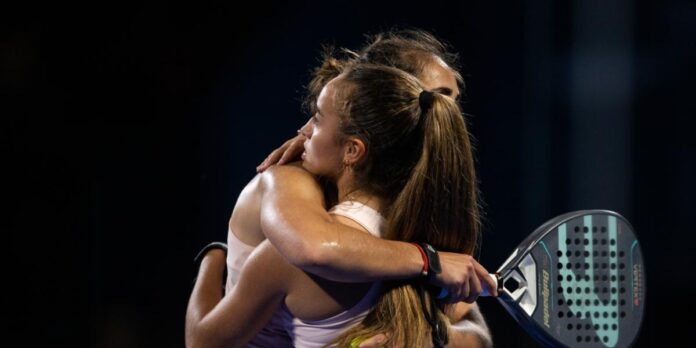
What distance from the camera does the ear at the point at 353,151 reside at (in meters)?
1.10

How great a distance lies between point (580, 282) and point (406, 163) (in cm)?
34

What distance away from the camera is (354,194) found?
1124 millimetres

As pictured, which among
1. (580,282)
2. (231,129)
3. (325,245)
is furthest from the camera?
(231,129)

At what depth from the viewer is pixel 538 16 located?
7.57 feet

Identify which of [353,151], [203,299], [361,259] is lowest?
[203,299]

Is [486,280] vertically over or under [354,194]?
under

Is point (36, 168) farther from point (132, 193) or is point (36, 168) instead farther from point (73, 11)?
point (73, 11)

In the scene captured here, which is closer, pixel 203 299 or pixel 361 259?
pixel 361 259

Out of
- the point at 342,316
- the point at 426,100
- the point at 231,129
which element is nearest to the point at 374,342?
the point at 342,316

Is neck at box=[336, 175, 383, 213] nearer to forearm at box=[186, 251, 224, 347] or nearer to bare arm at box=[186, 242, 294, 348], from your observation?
bare arm at box=[186, 242, 294, 348]

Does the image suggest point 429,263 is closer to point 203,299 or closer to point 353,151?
point 353,151

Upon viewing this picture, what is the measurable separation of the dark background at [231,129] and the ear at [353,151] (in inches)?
45.4

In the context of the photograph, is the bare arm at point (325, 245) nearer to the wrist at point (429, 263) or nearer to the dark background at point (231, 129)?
the wrist at point (429, 263)

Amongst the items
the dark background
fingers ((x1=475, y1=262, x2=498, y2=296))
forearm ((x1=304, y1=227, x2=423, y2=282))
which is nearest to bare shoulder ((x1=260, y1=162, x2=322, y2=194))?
forearm ((x1=304, y1=227, x2=423, y2=282))
